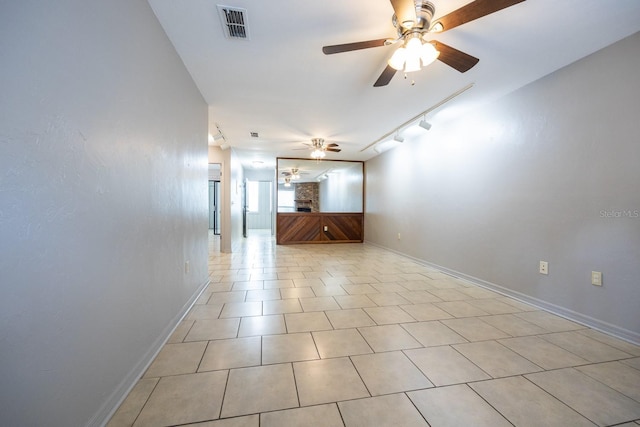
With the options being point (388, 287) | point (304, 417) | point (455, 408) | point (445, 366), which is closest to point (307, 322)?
point (304, 417)

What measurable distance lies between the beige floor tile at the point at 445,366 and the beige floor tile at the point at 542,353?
0.46 m

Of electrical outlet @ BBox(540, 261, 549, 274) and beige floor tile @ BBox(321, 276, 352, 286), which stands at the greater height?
electrical outlet @ BBox(540, 261, 549, 274)

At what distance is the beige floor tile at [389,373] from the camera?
1406 millimetres

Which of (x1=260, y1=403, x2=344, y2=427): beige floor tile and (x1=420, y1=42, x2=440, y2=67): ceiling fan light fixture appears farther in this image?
(x1=420, y1=42, x2=440, y2=67): ceiling fan light fixture

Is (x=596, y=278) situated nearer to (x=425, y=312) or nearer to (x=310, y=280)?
(x=425, y=312)

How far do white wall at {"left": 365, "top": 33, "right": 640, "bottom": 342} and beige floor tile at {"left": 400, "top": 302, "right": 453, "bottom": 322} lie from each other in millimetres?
1063

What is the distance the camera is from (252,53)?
2156 mm

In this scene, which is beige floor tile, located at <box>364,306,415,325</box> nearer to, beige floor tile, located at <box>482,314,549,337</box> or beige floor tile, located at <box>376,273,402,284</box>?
beige floor tile, located at <box>482,314,549,337</box>

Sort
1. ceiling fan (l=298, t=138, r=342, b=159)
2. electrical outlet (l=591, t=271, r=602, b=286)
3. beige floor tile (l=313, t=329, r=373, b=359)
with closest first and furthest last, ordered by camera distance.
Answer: beige floor tile (l=313, t=329, r=373, b=359), electrical outlet (l=591, t=271, r=602, b=286), ceiling fan (l=298, t=138, r=342, b=159)

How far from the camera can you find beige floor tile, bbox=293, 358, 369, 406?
4.35 ft

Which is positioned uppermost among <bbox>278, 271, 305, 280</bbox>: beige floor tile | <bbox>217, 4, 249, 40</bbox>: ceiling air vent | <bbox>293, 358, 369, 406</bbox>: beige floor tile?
<bbox>217, 4, 249, 40</bbox>: ceiling air vent

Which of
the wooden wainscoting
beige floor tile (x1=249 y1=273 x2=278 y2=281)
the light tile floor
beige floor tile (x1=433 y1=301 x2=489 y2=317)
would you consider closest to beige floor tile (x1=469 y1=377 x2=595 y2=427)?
the light tile floor

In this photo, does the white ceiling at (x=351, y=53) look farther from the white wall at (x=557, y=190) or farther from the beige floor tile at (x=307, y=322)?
the beige floor tile at (x=307, y=322)

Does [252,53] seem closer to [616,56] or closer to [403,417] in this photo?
[403,417]
